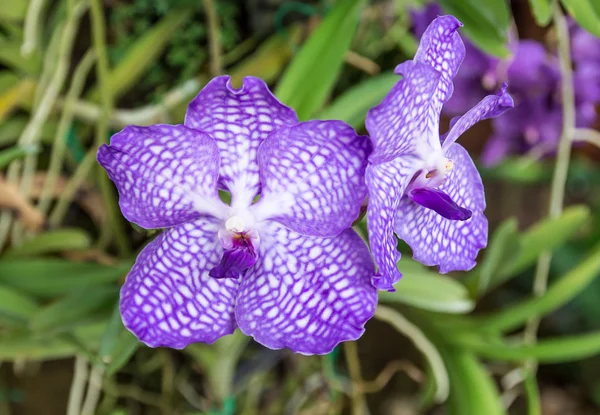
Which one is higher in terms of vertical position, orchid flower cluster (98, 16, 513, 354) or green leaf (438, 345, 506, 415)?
orchid flower cluster (98, 16, 513, 354)

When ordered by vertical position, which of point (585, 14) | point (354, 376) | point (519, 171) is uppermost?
point (585, 14)

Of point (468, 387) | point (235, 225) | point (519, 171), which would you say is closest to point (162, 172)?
point (235, 225)

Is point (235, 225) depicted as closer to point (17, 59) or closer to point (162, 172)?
point (162, 172)

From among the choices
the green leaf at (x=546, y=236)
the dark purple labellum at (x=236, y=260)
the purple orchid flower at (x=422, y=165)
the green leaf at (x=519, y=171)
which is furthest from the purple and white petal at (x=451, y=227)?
the green leaf at (x=519, y=171)

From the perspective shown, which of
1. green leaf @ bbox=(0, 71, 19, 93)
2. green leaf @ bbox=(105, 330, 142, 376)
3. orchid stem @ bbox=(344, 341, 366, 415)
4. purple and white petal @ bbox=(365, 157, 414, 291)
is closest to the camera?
purple and white petal @ bbox=(365, 157, 414, 291)

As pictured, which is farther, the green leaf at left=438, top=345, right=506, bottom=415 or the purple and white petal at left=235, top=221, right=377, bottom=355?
the green leaf at left=438, top=345, right=506, bottom=415

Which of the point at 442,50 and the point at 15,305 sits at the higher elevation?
the point at 442,50

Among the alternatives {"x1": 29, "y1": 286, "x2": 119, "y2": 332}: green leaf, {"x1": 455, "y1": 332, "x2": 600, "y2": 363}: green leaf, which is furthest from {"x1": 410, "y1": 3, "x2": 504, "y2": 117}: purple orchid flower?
{"x1": 29, "y1": 286, "x2": 119, "y2": 332}: green leaf

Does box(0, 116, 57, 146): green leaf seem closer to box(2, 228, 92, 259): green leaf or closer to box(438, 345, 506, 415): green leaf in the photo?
box(2, 228, 92, 259): green leaf
